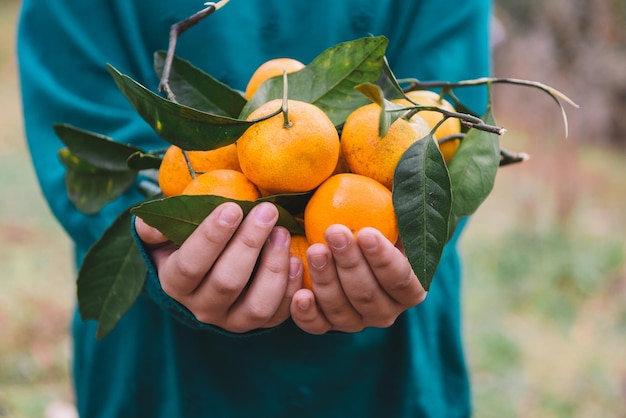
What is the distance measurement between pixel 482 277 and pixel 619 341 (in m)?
0.65

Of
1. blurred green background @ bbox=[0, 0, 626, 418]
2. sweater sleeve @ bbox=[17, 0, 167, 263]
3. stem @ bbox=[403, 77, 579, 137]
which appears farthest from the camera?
blurred green background @ bbox=[0, 0, 626, 418]

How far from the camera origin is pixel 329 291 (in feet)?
1.97

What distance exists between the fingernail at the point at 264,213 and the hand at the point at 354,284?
4 centimetres

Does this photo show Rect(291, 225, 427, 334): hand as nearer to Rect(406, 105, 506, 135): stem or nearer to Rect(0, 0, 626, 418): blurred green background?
Rect(406, 105, 506, 135): stem

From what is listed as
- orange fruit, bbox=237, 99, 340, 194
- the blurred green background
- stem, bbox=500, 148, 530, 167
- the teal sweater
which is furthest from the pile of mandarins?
the blurred green background

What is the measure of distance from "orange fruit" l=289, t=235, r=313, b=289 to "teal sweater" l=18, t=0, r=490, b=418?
0.24 metres

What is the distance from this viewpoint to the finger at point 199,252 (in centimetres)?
55

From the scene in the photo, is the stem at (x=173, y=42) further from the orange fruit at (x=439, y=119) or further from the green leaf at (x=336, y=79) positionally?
the orange fruit at (x=439, y=119)

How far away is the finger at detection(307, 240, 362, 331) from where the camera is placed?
0.55 meters

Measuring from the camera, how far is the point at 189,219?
1.87 feet

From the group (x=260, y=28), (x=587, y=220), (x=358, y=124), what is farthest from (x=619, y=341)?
(x=358, y=124)

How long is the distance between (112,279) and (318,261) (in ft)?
1.00

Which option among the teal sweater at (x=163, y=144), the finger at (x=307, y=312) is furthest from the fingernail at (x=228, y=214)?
the teal sweater at (x=163, y=144)

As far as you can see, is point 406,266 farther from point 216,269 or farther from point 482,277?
point 482,277
